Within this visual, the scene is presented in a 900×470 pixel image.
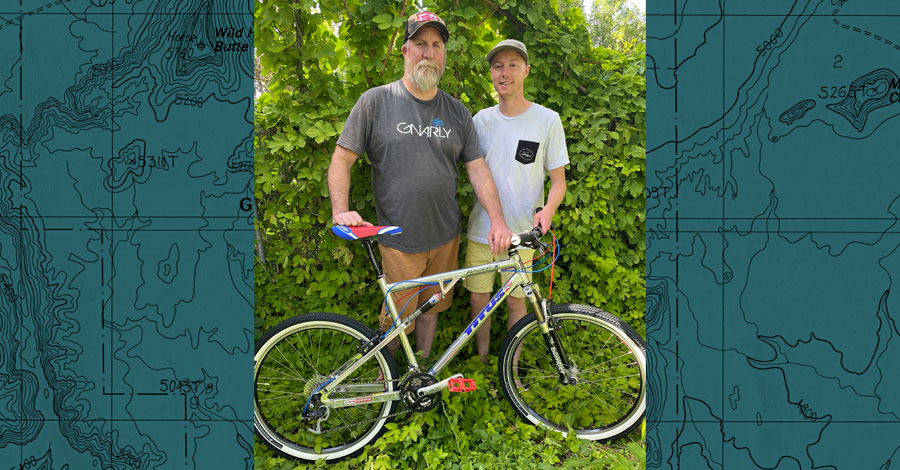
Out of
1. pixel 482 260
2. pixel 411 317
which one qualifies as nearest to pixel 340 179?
pixel 411 317

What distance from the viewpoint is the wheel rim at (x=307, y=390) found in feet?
8.23

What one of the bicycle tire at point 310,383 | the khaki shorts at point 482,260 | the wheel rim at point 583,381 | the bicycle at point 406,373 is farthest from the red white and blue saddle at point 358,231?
the wheel rim at point 583,381

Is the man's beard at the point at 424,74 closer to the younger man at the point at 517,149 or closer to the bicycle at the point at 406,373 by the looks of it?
the younger man at the point at 517,149

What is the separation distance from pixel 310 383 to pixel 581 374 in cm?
146

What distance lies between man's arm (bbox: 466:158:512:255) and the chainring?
753 millimetres

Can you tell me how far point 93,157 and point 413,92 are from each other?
1.58 metres

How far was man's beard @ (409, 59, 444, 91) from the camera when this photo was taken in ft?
8.25

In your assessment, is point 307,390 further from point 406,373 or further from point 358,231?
point 358,231

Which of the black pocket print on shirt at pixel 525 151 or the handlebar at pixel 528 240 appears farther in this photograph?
the black pocket print on shirt at pixel 525 151

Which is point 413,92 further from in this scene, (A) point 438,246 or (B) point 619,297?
(B) point 619,297

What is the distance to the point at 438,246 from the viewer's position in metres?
2.71

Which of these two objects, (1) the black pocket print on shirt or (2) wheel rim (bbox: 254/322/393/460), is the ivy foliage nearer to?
(2) wheel rim (bbox: 254/322/393/460)

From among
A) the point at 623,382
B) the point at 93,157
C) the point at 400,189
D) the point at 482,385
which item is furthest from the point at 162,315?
the point at 623,382

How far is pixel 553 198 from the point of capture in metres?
2.84
